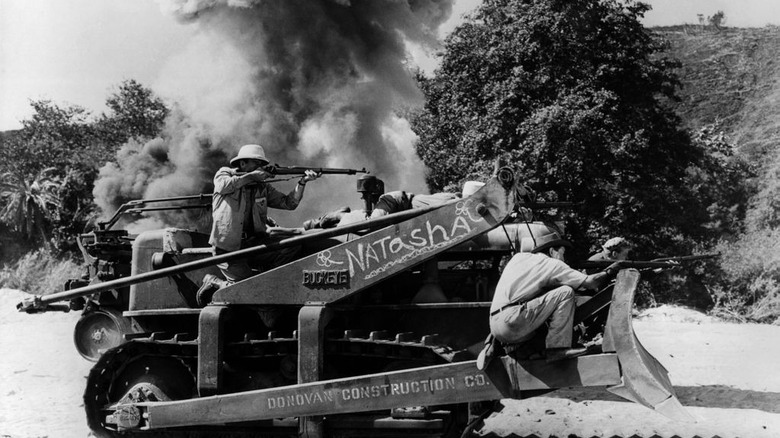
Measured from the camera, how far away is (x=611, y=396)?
10.4 metres

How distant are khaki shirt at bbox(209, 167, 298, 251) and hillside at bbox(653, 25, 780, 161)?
2274 centimetres

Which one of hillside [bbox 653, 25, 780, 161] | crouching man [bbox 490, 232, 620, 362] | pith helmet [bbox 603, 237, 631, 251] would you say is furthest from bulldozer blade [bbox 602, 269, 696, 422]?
hillside [bbox 653, 25, 780, 161]

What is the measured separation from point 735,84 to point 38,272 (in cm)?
2656

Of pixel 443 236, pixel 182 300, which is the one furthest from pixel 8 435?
pixel 443 236

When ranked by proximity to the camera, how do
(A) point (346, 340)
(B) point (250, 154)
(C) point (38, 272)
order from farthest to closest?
(C) point (38, 272) → (B) point (250, 154) → (A) point (346, 340)

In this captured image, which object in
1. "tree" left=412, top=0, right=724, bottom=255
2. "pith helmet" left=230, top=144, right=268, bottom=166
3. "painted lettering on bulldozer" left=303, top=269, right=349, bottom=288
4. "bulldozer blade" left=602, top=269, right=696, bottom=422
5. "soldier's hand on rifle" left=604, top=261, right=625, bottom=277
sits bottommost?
"bulldozer blade" left=602, top=269, right=696, bottom=422

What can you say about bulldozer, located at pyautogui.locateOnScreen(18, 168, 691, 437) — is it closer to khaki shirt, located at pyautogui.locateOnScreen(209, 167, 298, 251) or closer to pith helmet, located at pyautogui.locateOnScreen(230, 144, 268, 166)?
khaki shirt, located at pyautogui.locateOnScreen(209, 167, 298, 251)

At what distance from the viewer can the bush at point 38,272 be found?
26062 millimetres

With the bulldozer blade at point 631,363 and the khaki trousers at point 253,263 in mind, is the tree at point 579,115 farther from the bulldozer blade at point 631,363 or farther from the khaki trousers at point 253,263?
the bulldozer blade at point 631,363

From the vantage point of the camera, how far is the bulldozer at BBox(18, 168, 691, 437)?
5.71m

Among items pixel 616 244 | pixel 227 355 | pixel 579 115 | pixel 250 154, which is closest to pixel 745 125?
pixel 579 115

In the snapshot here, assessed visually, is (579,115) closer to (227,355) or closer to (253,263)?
(253,263)

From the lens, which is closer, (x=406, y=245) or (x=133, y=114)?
(x=406, y=245)

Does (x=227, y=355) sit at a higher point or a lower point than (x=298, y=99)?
lower
